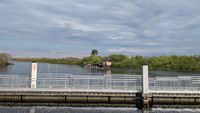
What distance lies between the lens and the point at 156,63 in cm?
10256

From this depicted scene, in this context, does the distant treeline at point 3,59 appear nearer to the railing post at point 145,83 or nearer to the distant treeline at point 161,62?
the distant treeline at point 161,62

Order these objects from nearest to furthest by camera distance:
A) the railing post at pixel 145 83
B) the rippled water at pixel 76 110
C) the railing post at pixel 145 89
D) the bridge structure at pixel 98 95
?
the rippled water at pixel 76 110
the railing post at pixel 145 89
the railing post at pixel 145 83
the bridge structure at pixel 98 95

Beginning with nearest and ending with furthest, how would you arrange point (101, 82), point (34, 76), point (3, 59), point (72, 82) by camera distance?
point (34, 76)
point (72, 82)
point (101, 82)
point (3, 59)

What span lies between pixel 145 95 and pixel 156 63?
82887 mm

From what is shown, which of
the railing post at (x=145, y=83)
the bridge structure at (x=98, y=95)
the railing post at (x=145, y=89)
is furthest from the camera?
the bridge structure at (x=98, y=95)

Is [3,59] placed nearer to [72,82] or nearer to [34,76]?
[34,76]

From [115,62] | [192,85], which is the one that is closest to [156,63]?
[115,62]

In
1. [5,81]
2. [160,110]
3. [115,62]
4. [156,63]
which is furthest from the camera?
[115,62]

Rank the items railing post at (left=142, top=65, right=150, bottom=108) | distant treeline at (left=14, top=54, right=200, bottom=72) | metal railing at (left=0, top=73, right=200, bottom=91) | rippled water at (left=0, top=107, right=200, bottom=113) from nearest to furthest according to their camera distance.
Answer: rippled water at (left=0, top=107, right=200, bottom=113)
railing post at (left=142, top=65, right=150, bottom=108)
metal railing at (left=0, top=73, right=200, bottom=91)
distant treeline at (left=14, top=54, right=200, bottom=72)

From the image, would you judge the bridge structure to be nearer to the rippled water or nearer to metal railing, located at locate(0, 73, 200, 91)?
metal railing, located at locate(0, 73, 200, 91)

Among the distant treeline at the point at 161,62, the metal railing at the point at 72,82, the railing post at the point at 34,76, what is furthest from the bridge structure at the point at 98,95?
the distant treeline at the point at 161,62

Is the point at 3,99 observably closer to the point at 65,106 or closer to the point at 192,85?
the point at 65,106

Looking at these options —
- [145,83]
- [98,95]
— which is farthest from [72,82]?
[145,83]

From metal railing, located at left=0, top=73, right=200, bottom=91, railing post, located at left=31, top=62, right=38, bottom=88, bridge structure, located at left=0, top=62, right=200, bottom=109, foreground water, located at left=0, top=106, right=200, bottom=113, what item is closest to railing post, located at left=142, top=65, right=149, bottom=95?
bridge structure, located at left=0, top=62, right=200, bottom=109
